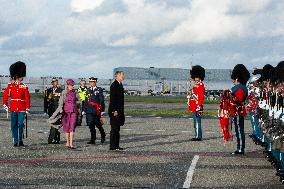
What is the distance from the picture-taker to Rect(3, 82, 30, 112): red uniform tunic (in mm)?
17953

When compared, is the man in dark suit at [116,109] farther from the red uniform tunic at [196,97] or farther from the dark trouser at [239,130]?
the red uniform tunic at [196,97]

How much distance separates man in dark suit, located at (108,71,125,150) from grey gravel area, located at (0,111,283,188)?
40cm

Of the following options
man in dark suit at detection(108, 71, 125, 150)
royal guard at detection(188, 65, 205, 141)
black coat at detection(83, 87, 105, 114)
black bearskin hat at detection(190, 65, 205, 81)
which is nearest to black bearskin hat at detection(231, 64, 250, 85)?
man in dark suit at detection(108, 71, 125, 150)

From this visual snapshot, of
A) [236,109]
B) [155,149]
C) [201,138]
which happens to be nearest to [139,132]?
[201,138]

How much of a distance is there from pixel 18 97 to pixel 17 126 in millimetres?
790

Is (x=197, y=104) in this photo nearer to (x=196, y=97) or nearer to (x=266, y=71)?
(x=196, y=97)

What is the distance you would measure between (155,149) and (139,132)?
20.1 feet

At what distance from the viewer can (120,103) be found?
17.4 m

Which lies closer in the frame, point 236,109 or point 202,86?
point 236,109

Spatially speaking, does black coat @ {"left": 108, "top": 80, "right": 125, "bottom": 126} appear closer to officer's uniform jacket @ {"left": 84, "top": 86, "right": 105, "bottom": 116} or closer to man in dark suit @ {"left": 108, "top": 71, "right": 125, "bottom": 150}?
man in dark suit @ {"left": 108, "top": 71, "right": 125, "bottom": 150}

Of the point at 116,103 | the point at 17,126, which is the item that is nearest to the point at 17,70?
the point at 17,126

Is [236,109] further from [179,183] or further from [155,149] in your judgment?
[179,183]

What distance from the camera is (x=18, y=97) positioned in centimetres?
1797

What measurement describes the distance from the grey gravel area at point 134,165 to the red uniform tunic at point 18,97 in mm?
1044
